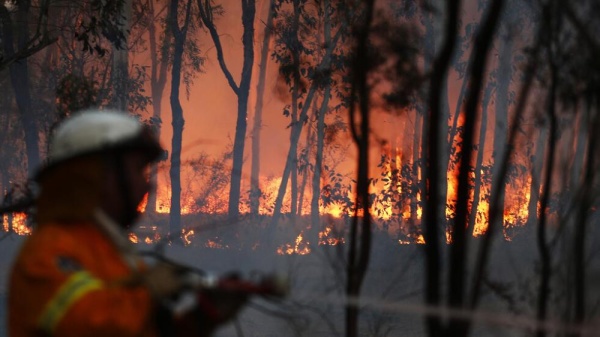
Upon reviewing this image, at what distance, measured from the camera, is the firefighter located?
231cm

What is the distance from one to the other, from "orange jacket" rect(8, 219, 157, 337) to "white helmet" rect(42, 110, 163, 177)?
0.59ft

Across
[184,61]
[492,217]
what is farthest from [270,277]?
[184,61]

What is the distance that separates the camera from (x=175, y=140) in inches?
1141

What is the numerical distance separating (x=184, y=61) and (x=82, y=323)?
3863cm

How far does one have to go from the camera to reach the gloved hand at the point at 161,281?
7.81ft

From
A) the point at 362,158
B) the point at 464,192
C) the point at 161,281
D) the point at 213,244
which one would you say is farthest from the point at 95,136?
the point at 213,244

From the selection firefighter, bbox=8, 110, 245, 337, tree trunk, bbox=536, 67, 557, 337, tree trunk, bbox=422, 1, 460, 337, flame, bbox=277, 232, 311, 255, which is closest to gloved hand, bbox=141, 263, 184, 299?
firefighter, bbox=8, 110, 245, 337

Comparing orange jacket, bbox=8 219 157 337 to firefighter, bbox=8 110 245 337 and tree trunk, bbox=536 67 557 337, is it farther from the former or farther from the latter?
tree trunk, bbox=536 67 557 337

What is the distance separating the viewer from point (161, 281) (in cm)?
239

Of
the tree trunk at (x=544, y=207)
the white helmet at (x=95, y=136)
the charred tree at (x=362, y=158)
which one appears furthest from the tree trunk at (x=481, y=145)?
the white helmet at (x=95, y=136)

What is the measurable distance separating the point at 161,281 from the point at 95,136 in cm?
40

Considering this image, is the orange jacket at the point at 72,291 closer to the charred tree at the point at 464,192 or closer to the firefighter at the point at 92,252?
the firefighter at the point at 92,252

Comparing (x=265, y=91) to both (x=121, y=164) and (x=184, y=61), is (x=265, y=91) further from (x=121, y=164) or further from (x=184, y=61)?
(x=121, y=164)

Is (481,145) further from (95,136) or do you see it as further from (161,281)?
(161,281)
